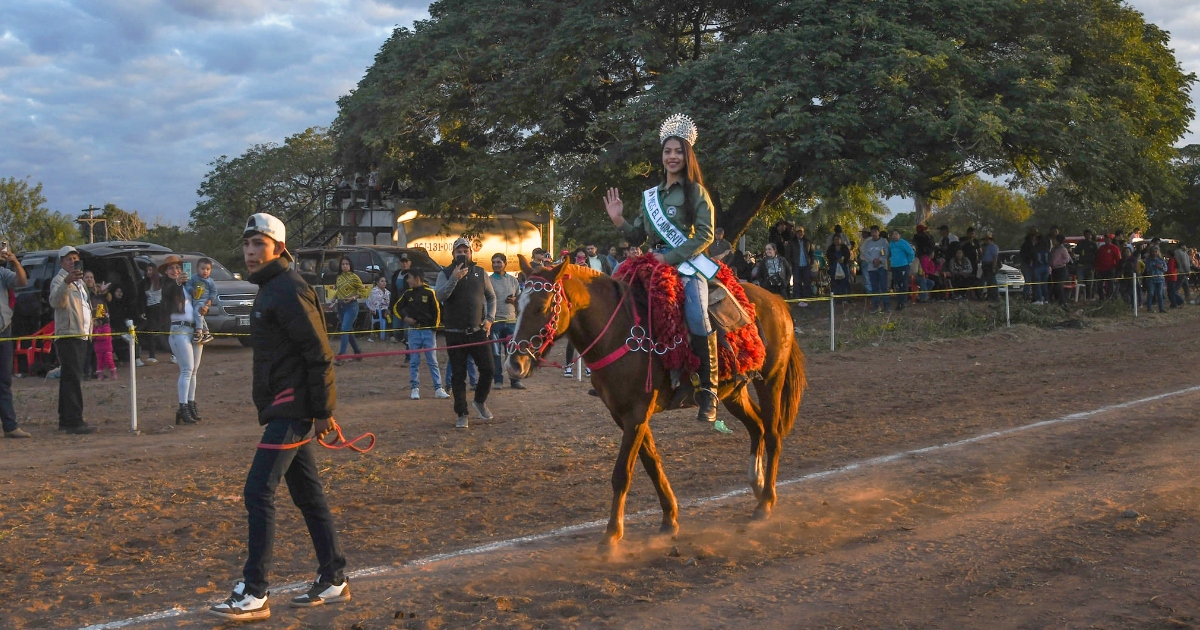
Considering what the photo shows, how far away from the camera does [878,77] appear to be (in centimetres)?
2002

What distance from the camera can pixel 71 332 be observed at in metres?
12.3

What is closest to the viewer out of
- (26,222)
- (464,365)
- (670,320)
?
(670,320)

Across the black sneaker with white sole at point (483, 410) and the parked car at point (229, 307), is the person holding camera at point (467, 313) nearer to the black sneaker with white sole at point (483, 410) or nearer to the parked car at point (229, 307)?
the black sneaker with white sole at point (483, 410)

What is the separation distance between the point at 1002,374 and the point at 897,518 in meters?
9.65

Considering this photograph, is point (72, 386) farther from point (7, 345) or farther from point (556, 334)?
point (556, 334)

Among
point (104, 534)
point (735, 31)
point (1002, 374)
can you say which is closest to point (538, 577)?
point (104, 534)

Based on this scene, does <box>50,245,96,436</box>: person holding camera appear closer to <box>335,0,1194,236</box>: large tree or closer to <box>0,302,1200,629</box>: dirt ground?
<box>0,302,1200,629</box>: dirt ground

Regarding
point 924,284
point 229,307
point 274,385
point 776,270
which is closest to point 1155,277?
point 924,284

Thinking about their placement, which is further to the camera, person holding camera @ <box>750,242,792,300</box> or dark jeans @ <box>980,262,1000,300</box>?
dark jeans @ <box>980,262,1000,300</box>

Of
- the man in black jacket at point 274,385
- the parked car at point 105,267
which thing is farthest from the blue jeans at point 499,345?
the man in black jacket at point 274,385

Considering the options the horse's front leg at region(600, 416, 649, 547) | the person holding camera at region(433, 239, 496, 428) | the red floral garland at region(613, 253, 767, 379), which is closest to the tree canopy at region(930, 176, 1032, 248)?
the person holding camera at region(433, 239, 496, 428)

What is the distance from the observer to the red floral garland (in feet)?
23.2

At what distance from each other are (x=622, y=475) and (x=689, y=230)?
1.77 meters

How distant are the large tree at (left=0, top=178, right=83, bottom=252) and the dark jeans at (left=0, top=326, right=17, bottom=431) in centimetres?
3795
